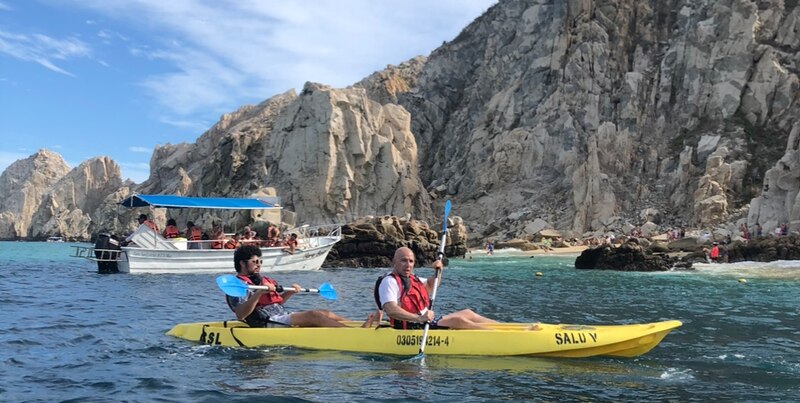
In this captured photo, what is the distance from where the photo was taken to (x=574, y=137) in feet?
254

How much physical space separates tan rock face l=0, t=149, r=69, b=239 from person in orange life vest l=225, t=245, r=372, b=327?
6256 inches

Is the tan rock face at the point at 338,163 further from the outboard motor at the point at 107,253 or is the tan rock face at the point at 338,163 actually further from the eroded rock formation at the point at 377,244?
the outboard motor at the point at 107,253

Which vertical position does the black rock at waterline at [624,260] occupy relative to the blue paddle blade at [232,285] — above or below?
above

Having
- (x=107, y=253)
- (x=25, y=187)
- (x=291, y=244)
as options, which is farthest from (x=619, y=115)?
(x=25, y=187)

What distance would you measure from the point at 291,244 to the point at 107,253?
27.8ft

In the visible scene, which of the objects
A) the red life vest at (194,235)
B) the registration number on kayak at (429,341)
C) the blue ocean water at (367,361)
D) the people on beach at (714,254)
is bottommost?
the blue ocean water at (367,361)

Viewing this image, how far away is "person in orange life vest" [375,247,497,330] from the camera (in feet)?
34.9

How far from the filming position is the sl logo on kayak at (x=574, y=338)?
1061cm

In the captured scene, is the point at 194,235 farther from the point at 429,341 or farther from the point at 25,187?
the point at 25,187

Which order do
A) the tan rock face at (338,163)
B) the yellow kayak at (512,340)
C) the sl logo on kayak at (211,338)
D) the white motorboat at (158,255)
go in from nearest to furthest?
the yellow kayak at (512,340)
the sl logo on kayak at (211,338)
the white motorboat at (158,255)
the tan rock face at (338,163)

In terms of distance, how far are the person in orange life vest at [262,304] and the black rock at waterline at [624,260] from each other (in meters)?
28.9

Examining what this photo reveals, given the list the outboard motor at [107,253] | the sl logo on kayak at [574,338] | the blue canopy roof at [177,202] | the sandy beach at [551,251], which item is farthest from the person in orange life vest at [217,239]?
the sandy beach at [551,251]

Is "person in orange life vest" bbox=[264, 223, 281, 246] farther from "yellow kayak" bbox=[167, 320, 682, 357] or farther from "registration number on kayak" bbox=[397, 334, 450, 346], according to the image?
"registration number on kayak" bbox=[397, 334, 450, 346]

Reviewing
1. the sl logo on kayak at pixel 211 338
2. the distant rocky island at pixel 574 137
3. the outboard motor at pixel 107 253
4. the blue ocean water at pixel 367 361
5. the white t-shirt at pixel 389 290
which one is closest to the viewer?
the blue ocean water at pixel 367 361
